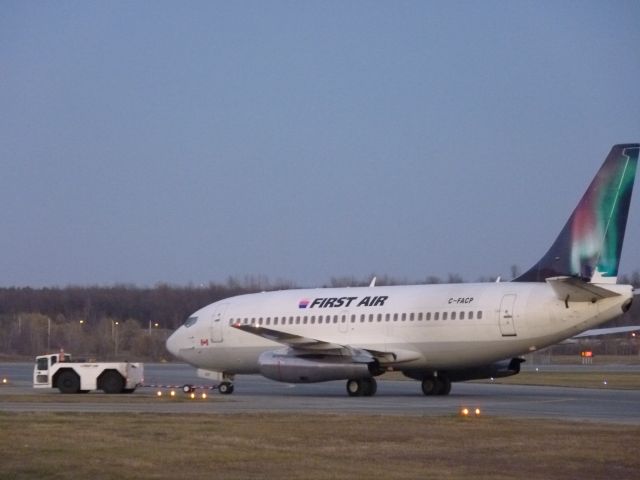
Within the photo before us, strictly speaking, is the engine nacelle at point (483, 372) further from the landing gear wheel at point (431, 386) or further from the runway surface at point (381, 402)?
the runway surface at point (381, 402)

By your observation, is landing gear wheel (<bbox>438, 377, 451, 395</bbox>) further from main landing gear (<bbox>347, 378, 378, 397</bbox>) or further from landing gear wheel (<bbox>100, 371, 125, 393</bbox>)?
landing gear wheel (<bbox>100, 371, 125, 393</bbox>)

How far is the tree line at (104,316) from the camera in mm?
89425

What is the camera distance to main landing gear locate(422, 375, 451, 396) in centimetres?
3866

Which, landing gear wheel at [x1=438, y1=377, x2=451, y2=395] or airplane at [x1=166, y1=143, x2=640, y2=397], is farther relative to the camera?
landing gear wheel at [x1=438, y1=377, x2=451, y2=395]

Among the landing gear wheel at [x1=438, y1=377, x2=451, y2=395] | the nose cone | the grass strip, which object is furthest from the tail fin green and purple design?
the nose cone

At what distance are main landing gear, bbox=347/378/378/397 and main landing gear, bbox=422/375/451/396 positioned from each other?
2.24 m

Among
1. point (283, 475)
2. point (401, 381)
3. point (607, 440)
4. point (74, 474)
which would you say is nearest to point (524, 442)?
point (607, 440)

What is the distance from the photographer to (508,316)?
35.1m

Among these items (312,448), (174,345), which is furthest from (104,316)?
(312,448)

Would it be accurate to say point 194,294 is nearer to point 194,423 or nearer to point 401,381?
point 401,381

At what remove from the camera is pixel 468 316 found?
118 ft

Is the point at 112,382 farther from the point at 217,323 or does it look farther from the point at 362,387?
the point at 362,387

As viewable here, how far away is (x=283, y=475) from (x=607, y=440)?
22.2 feet

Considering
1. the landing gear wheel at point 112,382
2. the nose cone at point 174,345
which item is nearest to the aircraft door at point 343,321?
the landing gear wheel at point 112,382
